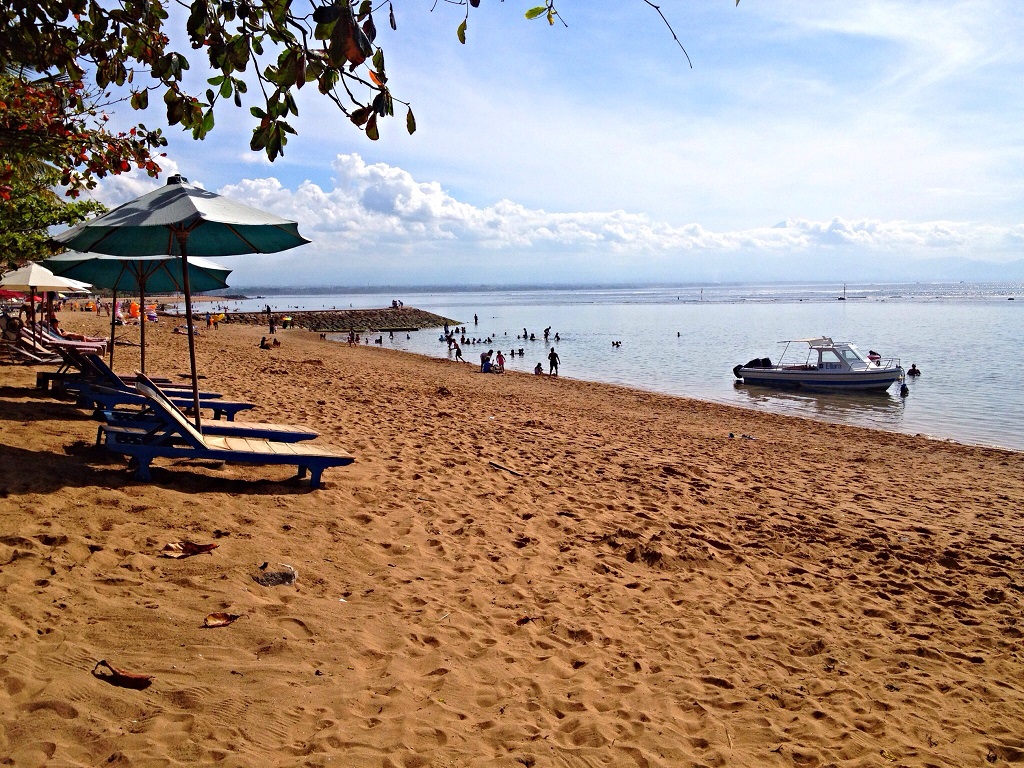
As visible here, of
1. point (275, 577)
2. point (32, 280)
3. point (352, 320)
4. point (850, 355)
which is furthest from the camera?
point (352, 320)

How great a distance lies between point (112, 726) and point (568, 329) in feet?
181

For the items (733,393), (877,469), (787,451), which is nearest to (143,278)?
(787,451)

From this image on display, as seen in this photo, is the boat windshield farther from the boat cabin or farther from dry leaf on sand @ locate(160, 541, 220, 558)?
dry leaf on sand @ locate(160, 541, 220, 558)

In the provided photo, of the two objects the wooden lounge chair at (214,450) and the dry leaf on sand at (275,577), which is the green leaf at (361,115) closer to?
the dry leaf on sand at (275,577)

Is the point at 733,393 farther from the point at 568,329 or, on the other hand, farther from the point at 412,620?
the point at 568,329

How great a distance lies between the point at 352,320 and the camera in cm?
6222

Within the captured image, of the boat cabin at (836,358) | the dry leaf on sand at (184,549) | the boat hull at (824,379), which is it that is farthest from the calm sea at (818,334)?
the dry leaf on sand at (184,549)

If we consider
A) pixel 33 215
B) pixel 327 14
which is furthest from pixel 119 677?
pixel 33 215

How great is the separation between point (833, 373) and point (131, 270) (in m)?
22.6

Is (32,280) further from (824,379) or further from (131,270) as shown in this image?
(824,379)

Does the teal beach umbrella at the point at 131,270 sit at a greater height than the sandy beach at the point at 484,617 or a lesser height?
greater

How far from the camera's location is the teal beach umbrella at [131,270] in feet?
26.5

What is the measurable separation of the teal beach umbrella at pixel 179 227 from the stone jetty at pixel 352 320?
5071 cm

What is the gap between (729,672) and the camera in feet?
11.9
